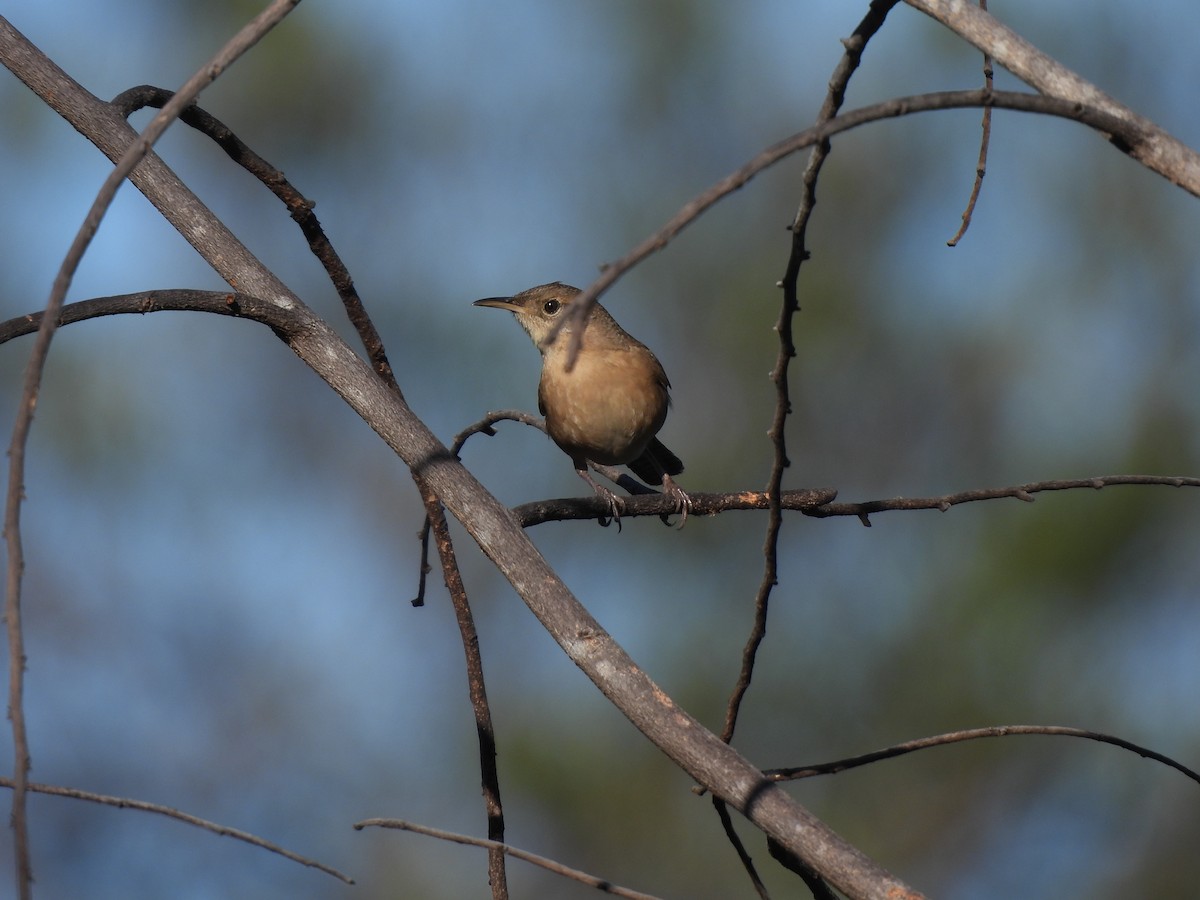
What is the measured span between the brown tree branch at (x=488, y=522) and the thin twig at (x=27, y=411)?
0.73 m

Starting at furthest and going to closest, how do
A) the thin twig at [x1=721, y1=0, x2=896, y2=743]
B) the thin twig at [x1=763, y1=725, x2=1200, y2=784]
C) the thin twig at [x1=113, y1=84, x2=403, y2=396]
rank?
the thin twig at [x1=113, y1=84, x2=403, y2=396] < the thin twig at [x1=763, y1=725, x2=1200, y2=784] < the thin twig at [x1=721, y1=0, x2=896, y2=743]

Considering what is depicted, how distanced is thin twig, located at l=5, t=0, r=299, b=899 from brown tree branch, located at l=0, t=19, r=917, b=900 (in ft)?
2.40

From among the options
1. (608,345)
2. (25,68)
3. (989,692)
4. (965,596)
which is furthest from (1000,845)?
(25,68)

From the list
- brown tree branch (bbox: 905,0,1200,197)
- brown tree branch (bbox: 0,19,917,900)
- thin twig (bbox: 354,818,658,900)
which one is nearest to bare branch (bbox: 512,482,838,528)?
brown tree branch (bbox: 0,19,917,900)

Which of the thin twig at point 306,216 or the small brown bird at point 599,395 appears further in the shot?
the small brown bird at point 599,395

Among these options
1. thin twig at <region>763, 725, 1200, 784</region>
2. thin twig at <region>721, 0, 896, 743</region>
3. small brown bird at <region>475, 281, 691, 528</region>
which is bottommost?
thin twig at <region>763, 725, 1200, 784</region>

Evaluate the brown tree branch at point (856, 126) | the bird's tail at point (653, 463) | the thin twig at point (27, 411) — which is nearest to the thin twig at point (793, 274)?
the brown tree branch at point (856, 126)

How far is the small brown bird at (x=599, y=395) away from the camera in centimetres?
571

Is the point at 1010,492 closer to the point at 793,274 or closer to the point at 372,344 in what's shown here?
the point at 793,274

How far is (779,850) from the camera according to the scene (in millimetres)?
2096

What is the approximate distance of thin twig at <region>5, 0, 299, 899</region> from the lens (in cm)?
132

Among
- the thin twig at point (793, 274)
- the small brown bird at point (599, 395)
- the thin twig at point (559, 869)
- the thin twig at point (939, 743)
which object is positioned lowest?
the thin twig at point (559, 869)

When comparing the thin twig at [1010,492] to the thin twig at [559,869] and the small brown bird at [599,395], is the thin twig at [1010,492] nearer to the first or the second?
the thin twig at [559,869]

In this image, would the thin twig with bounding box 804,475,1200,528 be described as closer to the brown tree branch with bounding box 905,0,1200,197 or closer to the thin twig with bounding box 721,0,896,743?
the thin twig with bounding box 721,0,896,743
